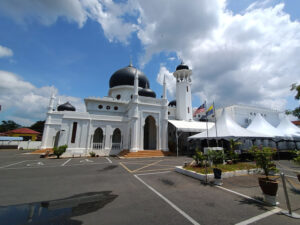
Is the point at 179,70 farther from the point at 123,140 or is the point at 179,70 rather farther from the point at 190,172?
the point at 190,172

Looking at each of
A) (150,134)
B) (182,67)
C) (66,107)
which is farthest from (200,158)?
(66,107)

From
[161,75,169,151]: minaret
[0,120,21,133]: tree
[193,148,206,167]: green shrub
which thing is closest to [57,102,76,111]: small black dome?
[161,75,169,151]: minaret

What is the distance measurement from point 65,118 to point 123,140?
30.2 feet

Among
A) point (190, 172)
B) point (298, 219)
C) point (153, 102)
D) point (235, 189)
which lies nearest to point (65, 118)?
point (153, 102)

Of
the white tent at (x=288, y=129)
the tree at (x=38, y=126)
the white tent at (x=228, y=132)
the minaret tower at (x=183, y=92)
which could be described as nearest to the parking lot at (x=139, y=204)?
the white tent at (x=228, y=132)

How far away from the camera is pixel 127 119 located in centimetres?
2183

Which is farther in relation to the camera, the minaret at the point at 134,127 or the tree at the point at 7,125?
the tree at the point at 7,125

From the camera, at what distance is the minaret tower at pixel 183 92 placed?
2611cm

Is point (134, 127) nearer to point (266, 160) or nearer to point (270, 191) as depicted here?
point (266, 160)

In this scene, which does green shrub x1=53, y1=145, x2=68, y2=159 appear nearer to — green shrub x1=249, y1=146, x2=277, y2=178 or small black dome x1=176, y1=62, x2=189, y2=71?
green shrub x1=249, y1=146, x2=277, y2=178

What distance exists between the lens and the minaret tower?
2611cm

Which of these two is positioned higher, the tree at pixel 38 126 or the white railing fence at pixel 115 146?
the tree at pixel 38 126

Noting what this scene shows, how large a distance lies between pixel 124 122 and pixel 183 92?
13663 mm

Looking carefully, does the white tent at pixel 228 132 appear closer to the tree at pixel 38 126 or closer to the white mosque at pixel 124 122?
the white mosque at pixel 124 122
